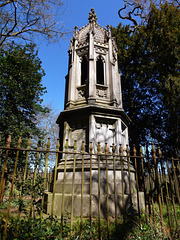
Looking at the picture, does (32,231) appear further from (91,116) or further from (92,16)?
(92,16)

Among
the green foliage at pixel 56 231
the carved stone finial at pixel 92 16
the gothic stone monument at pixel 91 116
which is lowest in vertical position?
the green foliage at pixel 56 231

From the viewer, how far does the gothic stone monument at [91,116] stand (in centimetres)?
498

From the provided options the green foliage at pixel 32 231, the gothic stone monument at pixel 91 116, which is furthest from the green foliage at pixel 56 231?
the gothic stone monument at pixel 91 116

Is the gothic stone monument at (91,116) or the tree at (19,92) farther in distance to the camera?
the tree at (19,92)

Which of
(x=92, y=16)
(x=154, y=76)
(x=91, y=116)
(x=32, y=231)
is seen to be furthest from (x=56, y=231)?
(x=154, y=76)

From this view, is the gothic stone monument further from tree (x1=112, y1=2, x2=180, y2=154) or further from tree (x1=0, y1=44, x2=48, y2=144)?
tree (x1=112, y1=2, x2=180, y2=154)

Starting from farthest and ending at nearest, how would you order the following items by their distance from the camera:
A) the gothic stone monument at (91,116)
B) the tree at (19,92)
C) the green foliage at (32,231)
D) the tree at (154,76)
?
the tree at (154,76) < the tree at (19,92) < the gothic stone monument at (91,116) < the green foliage at (32,231)

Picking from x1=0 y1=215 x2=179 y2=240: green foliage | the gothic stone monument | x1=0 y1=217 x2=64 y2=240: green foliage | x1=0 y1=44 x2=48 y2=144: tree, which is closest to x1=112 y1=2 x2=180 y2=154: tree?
the gothic stone monument

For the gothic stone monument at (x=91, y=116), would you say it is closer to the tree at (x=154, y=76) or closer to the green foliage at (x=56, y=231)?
the green foliage at (x=56, y=231)

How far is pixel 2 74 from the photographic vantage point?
8.48 meters

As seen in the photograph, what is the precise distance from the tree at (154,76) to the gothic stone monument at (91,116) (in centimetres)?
494

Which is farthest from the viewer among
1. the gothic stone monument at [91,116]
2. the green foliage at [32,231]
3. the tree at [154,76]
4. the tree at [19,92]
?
the tree at [154,76]

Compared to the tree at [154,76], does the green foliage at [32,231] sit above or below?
below

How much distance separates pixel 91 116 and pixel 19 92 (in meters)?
4.88
